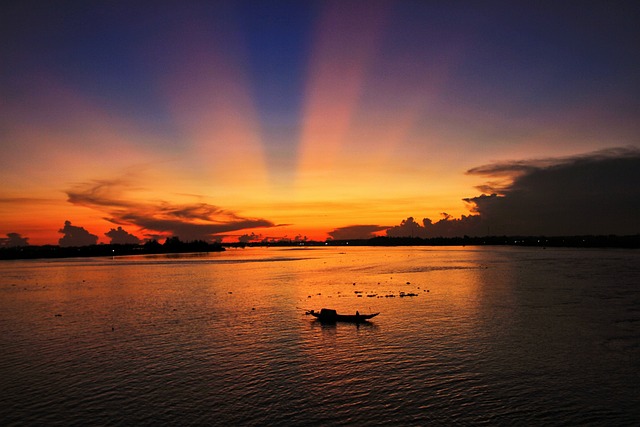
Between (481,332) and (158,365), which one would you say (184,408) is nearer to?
(158,365)

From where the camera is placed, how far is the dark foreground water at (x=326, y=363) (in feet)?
79.3

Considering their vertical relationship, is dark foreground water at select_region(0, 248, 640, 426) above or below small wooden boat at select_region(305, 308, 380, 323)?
below

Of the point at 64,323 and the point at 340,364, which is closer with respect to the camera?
the point at 340,364

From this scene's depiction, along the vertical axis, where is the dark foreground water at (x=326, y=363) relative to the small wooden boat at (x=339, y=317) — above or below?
below

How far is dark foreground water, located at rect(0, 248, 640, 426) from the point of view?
951 inches

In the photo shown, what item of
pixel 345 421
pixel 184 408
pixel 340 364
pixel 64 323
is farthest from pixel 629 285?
pixel 64 323

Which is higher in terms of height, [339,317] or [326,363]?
[339,317]

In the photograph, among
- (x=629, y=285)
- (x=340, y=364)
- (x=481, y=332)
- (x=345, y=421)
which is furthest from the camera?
(x=629, y=285)

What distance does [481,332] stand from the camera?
1651 inches

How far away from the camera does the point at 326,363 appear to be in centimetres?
3288

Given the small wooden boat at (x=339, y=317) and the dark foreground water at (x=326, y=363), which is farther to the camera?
the small wooden boat at (x=339, y=317)

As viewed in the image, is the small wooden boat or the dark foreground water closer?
the dark foreground water

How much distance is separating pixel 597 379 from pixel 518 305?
30.1m

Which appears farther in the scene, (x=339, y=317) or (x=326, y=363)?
(x=339, y=317)
